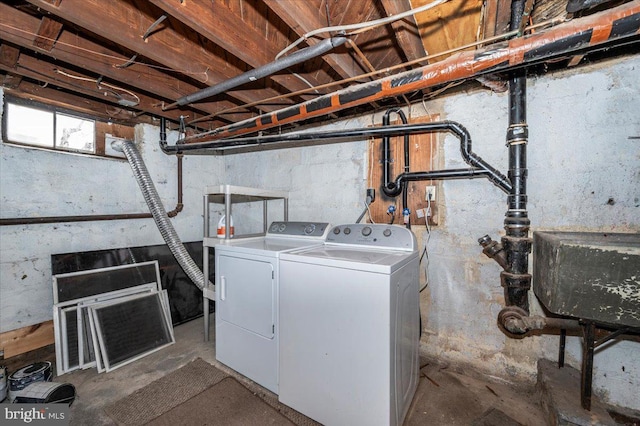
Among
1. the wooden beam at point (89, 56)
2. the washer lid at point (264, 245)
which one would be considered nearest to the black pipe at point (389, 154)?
the washer lid at point (264, 245)

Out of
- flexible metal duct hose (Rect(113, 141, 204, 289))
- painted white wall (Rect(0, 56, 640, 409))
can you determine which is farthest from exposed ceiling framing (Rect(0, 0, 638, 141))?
flexible metal duct hose (Rect(113, 141, 204, 289))

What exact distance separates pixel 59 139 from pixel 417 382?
144 inches

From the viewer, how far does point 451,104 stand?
2027 mm

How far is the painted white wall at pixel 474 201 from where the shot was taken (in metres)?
1.57

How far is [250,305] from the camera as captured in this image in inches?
72.2

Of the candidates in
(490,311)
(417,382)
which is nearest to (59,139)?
(417,382)

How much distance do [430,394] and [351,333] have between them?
0.95 metres

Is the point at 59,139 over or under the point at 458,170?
over

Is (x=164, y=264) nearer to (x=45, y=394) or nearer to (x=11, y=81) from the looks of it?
(x=45, y=394)

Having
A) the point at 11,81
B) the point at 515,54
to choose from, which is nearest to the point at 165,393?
the point at 11,81

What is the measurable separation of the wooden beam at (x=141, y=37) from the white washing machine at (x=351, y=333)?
1399mm

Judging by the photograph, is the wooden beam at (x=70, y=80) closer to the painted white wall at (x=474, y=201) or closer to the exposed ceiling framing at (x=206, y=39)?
the exposed ceiling framing at (x=206, y=39)

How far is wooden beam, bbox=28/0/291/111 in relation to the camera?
1.25m

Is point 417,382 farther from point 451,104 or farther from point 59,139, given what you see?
point 59,139
